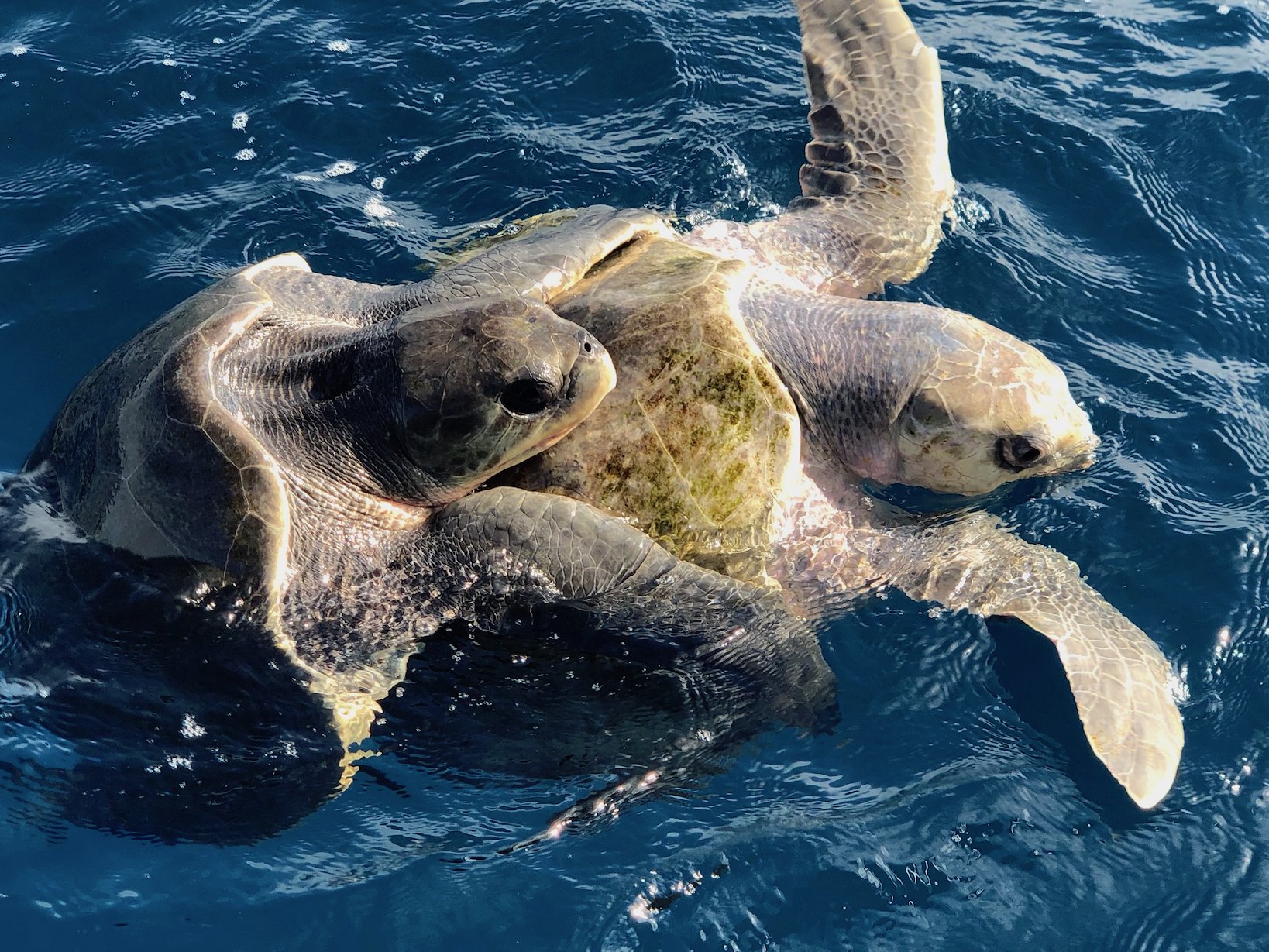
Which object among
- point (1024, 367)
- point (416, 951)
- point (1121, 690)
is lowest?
point (416, 951)

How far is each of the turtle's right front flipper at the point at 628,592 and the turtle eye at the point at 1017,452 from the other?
128cm

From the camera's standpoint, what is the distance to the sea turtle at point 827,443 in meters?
4.23

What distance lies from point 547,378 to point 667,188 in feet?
9.36

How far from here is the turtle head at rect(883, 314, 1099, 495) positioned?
15.0ft

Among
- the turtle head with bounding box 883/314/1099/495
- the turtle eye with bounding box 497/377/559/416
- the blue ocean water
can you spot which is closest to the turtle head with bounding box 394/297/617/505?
the turtle eye with bounding box 497/377/559/416

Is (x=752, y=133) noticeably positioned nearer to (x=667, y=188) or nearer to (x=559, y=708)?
(x=667, y=188)

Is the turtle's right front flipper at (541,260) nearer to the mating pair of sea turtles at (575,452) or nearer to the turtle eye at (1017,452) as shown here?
the mating pair of sea turtles at (575,452)

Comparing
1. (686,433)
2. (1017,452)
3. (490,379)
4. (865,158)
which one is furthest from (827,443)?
(865,158)

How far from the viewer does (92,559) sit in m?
3.98

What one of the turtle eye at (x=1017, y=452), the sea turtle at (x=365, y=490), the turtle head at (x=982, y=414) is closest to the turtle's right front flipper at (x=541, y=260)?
the sea turtle at (x=365, y=490)

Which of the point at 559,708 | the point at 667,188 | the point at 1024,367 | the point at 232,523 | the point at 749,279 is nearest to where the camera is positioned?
the point at 232,523

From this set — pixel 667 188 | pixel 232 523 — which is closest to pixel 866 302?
pixel 667 188

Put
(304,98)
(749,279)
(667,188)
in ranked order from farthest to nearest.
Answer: (304,98) < (667,188) < (749,279)

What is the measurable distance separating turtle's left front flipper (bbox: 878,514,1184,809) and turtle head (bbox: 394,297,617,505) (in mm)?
1829
